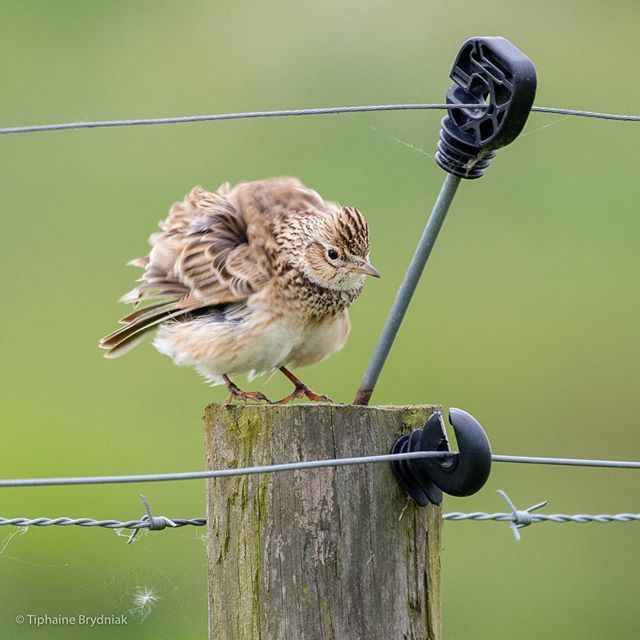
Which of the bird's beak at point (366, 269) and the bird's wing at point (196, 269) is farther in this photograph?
the bird's wing at point (196, 269)

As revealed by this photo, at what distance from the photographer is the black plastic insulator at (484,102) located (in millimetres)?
4266

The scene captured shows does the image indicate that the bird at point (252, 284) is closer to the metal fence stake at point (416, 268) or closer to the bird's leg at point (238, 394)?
the bird's leg at point (238, 394)

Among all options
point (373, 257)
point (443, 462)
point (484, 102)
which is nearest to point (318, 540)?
point (443, 462)

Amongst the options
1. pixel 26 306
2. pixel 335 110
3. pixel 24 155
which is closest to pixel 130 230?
pixel 26 306

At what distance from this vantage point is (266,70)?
17.5 meters

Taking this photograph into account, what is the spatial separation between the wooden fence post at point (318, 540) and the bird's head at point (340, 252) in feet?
6.31

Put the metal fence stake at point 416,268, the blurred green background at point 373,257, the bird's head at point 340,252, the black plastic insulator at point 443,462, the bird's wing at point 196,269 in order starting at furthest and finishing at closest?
the blurred green background at point 373,257 < the bird's wing at point 196,269 < the bird's head at point 340,252 < the metal fence stake at point 416,268 < the black plastic insulator at point 443,462

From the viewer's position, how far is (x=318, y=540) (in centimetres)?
430

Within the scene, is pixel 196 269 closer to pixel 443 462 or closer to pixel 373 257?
pixel 443 462

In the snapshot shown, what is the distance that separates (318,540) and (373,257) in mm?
9774

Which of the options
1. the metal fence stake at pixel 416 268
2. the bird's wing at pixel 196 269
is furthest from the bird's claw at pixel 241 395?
the metal fence stake at pixel 416 268

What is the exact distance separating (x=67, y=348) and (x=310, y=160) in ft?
11.3

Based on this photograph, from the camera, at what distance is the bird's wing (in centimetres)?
643

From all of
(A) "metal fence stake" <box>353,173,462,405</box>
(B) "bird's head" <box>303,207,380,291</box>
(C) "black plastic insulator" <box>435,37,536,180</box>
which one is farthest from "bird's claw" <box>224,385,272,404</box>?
(C) "black plastic insulator" <box>435,37,536,180</box>
